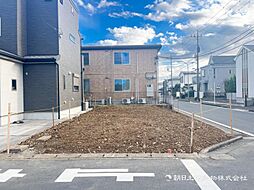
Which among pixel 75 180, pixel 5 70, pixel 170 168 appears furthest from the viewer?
pixel 5 70

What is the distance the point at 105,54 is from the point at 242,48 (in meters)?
18.2

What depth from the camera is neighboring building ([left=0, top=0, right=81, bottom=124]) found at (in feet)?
45.1

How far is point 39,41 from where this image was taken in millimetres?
14977

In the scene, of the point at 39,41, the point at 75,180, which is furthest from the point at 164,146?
the point at 39,41

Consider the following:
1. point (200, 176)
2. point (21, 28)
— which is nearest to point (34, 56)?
point (21, 28)

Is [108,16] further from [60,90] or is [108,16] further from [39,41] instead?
[60,90]

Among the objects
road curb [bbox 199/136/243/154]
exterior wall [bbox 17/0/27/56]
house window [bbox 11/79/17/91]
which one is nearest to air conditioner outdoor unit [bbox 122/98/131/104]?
exterior wall [bbox 17/0/27/56]

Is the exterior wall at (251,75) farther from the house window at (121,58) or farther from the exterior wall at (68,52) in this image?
the exterior wall at (68,52)

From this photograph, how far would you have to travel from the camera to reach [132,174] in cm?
485

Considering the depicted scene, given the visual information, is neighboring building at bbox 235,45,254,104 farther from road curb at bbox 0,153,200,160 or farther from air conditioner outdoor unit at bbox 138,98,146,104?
road curb at bbox 0,153,200,160

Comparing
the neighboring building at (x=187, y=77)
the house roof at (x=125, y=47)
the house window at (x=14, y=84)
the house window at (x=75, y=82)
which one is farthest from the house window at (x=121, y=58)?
the neighboring building at (x=187, y=77)

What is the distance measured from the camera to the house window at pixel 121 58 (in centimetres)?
2710

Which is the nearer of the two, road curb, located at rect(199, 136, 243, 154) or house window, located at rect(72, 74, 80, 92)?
road curb, located at rect(199, 136, 243, 154)

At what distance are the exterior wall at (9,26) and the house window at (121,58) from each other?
1428 cm
